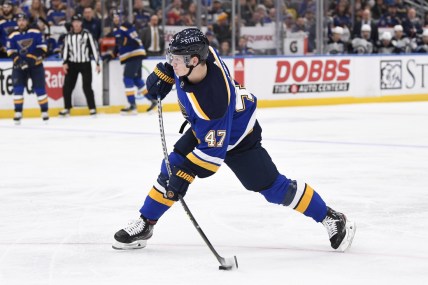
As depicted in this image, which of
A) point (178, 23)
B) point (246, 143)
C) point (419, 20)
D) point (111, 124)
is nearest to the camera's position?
point (246, 143)

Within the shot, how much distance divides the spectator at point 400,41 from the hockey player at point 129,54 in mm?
5722

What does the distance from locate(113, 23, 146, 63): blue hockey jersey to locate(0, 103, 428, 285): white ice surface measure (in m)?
3.41

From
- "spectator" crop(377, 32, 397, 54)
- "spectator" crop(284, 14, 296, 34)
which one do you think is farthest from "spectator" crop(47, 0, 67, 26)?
"spectator" crop(377, 32, 397, 54)

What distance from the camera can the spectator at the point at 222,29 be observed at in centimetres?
1514

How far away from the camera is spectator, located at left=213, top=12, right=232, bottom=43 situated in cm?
1514

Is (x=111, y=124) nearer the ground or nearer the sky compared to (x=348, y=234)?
nearer the ground

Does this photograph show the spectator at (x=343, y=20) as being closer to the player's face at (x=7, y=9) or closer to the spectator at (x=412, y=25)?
the spectator at (x=412, y=25)

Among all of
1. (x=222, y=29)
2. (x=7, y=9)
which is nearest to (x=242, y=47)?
(x=222, y=29)

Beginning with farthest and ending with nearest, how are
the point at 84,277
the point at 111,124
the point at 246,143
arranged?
1. the point at 111,124
2. the point at 246,143
3. the point at 84,277

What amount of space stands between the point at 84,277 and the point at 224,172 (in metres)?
3.56

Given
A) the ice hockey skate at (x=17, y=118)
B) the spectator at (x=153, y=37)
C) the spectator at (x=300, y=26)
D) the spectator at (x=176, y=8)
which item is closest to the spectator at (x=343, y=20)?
the spectator at (x=300, y=26)

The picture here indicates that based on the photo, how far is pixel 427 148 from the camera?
8.96 meters

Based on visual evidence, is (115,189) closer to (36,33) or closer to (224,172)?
(224,172)

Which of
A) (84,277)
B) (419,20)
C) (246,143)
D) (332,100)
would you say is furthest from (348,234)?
(419,20)
